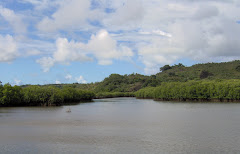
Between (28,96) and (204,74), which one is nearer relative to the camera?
(28,96)

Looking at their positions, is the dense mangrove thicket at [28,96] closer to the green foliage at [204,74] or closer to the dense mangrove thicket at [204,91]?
the dense mangrove thicket at [204,91]

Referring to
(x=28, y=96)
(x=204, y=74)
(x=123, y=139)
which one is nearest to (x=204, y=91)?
(x=28, y=96)

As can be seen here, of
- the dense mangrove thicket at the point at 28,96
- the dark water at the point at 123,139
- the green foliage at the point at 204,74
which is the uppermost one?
the green foliage at the point at 204,74

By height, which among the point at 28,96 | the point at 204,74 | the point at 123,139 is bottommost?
the point at 123,139

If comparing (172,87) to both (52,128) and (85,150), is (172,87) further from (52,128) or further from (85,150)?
(85,150)

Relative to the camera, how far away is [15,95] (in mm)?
68125

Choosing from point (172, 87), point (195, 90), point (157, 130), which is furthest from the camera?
point (172, 87)

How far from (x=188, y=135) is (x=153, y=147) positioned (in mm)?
6541

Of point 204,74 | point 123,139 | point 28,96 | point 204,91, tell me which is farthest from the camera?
point 204,74

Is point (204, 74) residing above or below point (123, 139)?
above

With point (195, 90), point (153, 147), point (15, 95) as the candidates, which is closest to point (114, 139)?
point (153, 147)

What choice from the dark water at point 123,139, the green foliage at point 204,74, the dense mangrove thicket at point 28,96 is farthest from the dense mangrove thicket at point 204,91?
the green foliage at point 204,74

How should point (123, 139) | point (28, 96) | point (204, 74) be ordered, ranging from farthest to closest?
point (204, 74) → point (28, 96) → point (123, 139)

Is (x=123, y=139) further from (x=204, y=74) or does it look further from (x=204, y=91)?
(x=204, y=74)
